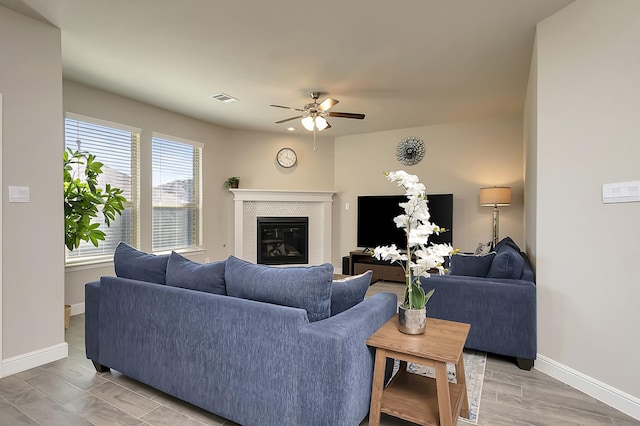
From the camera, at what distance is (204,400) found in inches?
75.6

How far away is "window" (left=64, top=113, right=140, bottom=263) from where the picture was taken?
4.09 m

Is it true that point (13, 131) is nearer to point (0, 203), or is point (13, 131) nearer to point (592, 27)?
point (0, 203)

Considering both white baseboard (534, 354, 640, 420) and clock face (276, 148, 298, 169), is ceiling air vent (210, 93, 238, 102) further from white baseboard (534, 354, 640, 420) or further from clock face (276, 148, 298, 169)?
white baseboard (534, 354, 640, 420)

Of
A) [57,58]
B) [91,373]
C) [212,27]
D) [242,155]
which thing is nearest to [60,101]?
[57,58]

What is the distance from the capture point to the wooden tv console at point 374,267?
576cm

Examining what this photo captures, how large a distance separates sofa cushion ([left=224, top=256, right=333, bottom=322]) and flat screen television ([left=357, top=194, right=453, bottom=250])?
421 cm

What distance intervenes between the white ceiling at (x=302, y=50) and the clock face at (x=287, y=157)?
1794 millimetres

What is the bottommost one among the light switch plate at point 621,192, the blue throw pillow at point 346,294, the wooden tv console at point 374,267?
the wooden tv console at point 374,267

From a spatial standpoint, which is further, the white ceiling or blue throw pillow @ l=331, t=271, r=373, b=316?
the white ceiling

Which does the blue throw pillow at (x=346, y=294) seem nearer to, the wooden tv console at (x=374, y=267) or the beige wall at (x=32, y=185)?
the beige wall at (x=32, y=185)

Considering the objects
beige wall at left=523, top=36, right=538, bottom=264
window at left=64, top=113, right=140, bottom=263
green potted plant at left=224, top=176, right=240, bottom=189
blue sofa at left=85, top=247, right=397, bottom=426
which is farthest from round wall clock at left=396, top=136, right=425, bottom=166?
blue sofa at left=85, top=247, right=397, bottom=426

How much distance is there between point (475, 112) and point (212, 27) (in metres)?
3.89

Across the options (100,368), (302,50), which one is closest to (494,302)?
(302,50)

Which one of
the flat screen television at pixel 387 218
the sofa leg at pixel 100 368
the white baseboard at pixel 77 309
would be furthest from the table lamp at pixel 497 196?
the white baseboard at pixel 77 309
